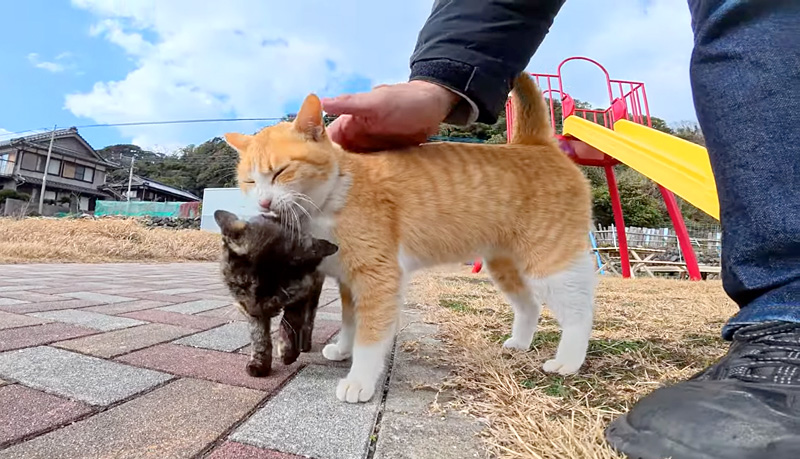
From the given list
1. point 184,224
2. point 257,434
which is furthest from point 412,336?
point 184,224

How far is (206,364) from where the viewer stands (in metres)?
1.35

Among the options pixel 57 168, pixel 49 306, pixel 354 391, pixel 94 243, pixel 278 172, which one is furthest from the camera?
pixel 57 168

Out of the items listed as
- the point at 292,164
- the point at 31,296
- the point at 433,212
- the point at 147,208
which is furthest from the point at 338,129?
the point at 147,208

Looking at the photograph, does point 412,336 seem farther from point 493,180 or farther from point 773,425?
point 773,425

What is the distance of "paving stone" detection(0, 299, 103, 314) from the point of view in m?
2.16

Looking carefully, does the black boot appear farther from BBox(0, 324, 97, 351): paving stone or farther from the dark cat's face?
BBox(0, 324, 97, 351): paving stone

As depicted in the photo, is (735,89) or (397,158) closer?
(735,89)

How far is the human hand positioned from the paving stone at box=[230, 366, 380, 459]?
2.93ft

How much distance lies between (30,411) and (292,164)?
1.04 m

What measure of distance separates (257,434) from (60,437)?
34cm

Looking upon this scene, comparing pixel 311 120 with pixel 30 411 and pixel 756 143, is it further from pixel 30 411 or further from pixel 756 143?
pixel 756 143

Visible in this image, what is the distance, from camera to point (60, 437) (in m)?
0.79

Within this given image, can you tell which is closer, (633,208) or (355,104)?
(355,104)

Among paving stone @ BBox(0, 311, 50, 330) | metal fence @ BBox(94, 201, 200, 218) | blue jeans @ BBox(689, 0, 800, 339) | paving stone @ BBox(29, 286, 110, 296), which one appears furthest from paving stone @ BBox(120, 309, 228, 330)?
metal fence @ BBox(94, 201, 200, 218)
